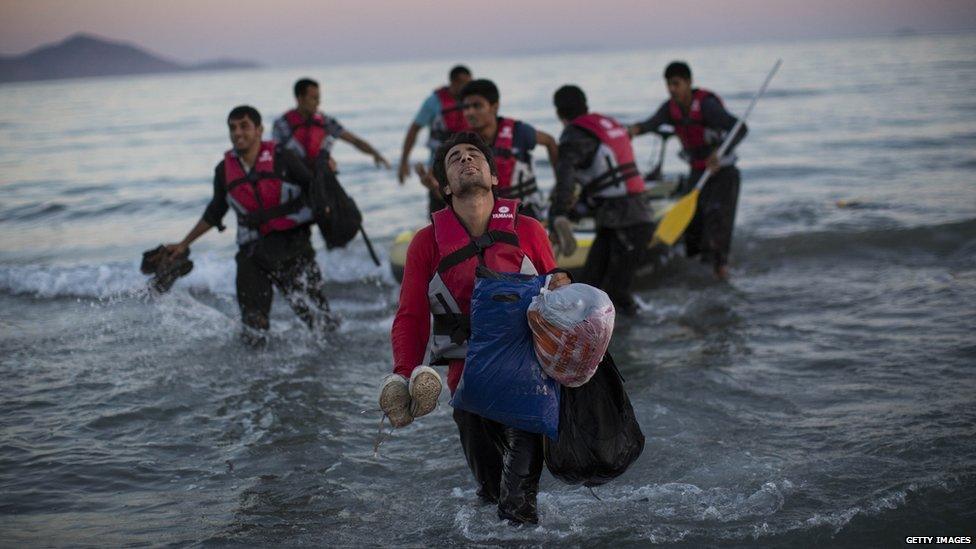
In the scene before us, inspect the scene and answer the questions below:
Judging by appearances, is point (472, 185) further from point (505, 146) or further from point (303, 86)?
point (303, 86)

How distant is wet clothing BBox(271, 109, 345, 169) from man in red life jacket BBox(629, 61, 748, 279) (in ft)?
9.65

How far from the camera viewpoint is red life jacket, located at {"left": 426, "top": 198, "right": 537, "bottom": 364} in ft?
11.6

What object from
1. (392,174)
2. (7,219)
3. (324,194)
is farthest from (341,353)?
(392,174)

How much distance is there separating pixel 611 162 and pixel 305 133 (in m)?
3.35

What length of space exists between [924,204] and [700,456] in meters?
10.5

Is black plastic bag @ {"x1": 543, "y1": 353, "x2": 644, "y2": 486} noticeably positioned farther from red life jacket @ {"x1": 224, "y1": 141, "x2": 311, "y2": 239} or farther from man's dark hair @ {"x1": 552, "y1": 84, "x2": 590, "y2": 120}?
man's dark hair @ {"x1": 552, "y1": 84, "x2": 590, "y2": 120}

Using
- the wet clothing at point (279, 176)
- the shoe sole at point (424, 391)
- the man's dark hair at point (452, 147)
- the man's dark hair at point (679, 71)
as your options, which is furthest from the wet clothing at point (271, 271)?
the shoe sole at point (424, 391)

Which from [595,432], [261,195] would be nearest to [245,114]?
[261,195]

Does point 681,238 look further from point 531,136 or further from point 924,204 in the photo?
point 924,204

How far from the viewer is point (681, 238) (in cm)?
1003

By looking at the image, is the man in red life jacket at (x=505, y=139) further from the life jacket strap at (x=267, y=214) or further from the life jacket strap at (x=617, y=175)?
the life jacket strap at (x=267, y=214)

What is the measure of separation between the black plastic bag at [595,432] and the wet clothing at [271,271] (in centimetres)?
394

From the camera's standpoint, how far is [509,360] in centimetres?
325

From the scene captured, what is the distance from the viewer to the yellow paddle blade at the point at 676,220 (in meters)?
8.90
